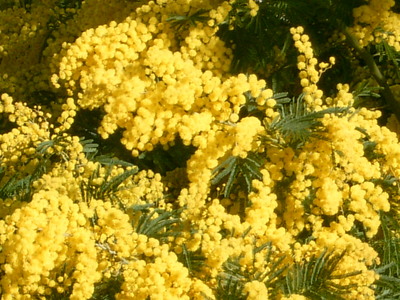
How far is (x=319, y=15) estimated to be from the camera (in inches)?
142

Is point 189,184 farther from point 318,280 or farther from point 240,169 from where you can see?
point 318,280

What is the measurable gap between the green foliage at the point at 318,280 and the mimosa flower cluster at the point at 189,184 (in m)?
0.03

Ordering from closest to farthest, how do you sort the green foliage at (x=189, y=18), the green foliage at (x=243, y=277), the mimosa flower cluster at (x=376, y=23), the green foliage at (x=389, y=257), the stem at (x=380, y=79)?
the green foliage at (x=243, y=277) < the green foliage at (x=389, y=257) < the green foliage at (x=189, y=18) < the mimosa flower cluster at (x=376, y=23) < the stem at (x=380, y=79)

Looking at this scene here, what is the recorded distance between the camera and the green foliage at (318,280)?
2.72m

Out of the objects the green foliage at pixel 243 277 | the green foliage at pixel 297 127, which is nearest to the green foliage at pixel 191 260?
the green foliage at pixel 243 277

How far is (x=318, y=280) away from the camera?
2.76 meters

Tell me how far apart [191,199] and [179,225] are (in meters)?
0.15

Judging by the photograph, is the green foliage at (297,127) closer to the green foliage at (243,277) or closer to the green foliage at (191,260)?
the green foliage at (243,277)

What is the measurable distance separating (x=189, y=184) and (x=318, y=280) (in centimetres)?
86

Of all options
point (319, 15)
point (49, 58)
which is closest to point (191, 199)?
point (319, 15)

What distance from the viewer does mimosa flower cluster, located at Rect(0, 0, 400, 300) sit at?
269 centimetres

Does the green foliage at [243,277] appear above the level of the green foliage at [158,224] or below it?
below

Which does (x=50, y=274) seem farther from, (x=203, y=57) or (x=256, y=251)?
(x=203, y=57)

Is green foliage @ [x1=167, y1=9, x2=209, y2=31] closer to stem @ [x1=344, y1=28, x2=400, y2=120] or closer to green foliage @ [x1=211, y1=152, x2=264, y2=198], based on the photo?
green foliage @ [x1=211, y1=152, x2=264, y2=198]
